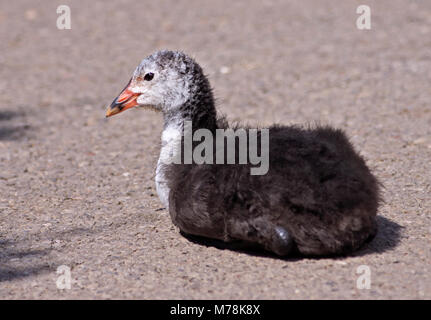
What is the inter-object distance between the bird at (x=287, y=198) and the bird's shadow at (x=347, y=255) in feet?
0.17

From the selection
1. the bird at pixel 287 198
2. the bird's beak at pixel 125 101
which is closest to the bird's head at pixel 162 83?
the bird's beak at pixel 125 101

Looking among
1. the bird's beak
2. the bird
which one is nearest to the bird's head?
the bird's beak

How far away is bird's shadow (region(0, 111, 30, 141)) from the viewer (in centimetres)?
861

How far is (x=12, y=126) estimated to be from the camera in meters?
8.98

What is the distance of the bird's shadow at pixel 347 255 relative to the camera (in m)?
5.16

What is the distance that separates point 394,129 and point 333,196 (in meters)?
3.68

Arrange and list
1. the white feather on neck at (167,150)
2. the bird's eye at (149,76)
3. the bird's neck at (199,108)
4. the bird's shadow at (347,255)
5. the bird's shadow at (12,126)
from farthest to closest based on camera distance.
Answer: the bird's shadow at (12,126) → the bird's eye at (149,76) → the bird's neck at (199,108) → the white feather on neck at (167,150) → the bird's shadow at (347,255)

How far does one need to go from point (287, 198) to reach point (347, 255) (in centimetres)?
67

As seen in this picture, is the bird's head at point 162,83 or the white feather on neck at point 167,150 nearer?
the white feather on neck at point 167,150

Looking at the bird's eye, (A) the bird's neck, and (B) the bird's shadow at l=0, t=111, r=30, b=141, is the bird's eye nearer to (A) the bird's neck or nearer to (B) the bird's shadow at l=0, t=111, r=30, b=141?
(A) the bird's neck

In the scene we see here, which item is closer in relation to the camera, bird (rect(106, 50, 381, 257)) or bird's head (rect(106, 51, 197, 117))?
bird (rect(106, 50, 381, 257))

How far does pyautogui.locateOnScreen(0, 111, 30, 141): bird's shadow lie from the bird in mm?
3669

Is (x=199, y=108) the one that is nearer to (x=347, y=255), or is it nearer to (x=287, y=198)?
(x=287, y=198)

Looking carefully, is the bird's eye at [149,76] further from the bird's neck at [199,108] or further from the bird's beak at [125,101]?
the bird's neck at [199,108]
